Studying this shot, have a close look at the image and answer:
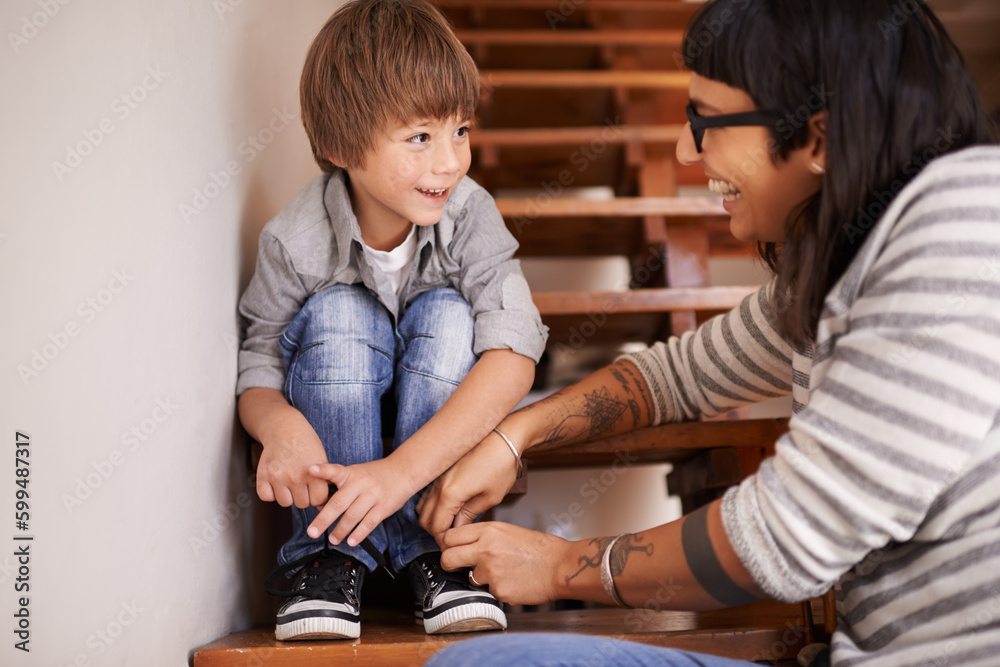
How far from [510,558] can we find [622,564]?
16 centimetres

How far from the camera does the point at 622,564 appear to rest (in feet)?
2.65

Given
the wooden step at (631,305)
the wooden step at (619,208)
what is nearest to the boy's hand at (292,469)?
the wooden step at (631,305)

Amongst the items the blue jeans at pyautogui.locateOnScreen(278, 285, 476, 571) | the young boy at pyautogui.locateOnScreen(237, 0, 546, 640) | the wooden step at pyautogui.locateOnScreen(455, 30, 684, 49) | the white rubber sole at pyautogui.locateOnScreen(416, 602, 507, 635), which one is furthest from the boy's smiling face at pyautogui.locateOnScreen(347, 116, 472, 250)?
the wooden step at pyautogui.locateOnScreen(455, 30, 684, 49)

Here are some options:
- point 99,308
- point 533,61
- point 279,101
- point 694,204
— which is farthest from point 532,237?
point 99,308

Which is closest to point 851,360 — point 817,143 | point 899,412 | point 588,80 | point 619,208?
point 899,412

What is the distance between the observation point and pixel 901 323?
0.64m

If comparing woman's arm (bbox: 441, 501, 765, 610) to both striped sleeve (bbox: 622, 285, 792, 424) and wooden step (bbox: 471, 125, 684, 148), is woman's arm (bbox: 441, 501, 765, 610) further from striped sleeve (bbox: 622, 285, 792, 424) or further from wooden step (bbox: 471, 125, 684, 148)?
wooden step (bbox: 471, 125, 684, 148)

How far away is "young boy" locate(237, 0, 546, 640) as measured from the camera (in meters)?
0.96

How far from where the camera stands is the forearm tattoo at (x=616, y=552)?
807mm

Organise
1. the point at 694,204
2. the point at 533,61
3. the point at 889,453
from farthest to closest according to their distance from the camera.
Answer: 1. the point at 533,61
2. the point at 694,204
3. the point at 889,453

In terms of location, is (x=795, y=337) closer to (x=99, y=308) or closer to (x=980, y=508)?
(x=980, y=508)

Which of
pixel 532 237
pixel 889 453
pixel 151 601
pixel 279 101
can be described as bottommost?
pixel 151 601

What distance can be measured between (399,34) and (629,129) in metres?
0.87

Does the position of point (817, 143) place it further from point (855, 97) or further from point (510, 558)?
point (510, 558)
